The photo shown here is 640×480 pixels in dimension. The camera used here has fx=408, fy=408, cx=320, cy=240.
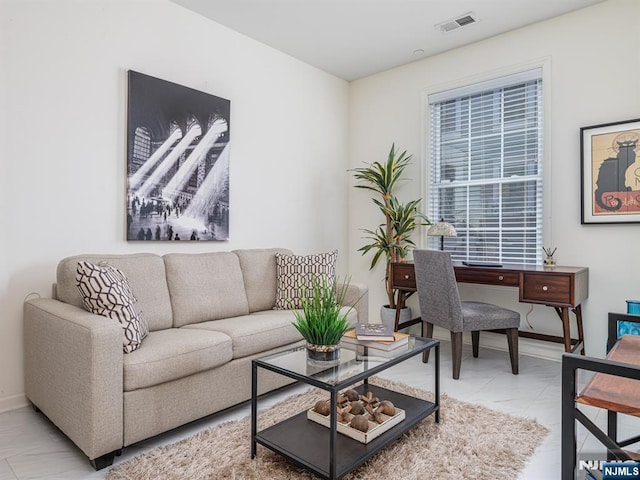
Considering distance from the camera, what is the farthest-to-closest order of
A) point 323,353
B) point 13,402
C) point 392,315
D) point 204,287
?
point 392,315
point 204,287
point 13,402
point 323,353

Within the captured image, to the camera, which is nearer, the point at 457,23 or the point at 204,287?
the point at 204,287

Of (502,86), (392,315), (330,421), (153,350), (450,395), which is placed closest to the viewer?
(330,421)

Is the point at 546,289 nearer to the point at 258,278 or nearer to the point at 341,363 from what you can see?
the point at 341,363

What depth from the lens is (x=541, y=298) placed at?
9.44ft

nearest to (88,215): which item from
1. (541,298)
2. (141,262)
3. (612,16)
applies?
(141,262)

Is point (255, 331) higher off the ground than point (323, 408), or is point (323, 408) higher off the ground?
point (255, 331)

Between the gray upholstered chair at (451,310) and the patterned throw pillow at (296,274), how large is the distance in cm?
A: 69

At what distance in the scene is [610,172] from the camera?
10.0 feet

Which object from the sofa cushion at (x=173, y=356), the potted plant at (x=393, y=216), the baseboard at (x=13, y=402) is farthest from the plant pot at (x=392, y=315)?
the baseboard at (x=13, y=402)

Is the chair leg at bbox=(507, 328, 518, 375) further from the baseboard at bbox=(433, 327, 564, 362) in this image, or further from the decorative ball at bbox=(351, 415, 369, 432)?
the decorative ball at bbox=(351, 415, 369, 432)

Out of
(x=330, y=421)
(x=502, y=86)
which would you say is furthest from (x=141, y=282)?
(x=502, y=86)

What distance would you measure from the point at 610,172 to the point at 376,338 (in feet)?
7.79

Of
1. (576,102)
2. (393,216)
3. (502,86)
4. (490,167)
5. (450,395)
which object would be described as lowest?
(450,395)

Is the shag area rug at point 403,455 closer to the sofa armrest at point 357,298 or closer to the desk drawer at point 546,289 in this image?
the desk drawer at point 546,289
